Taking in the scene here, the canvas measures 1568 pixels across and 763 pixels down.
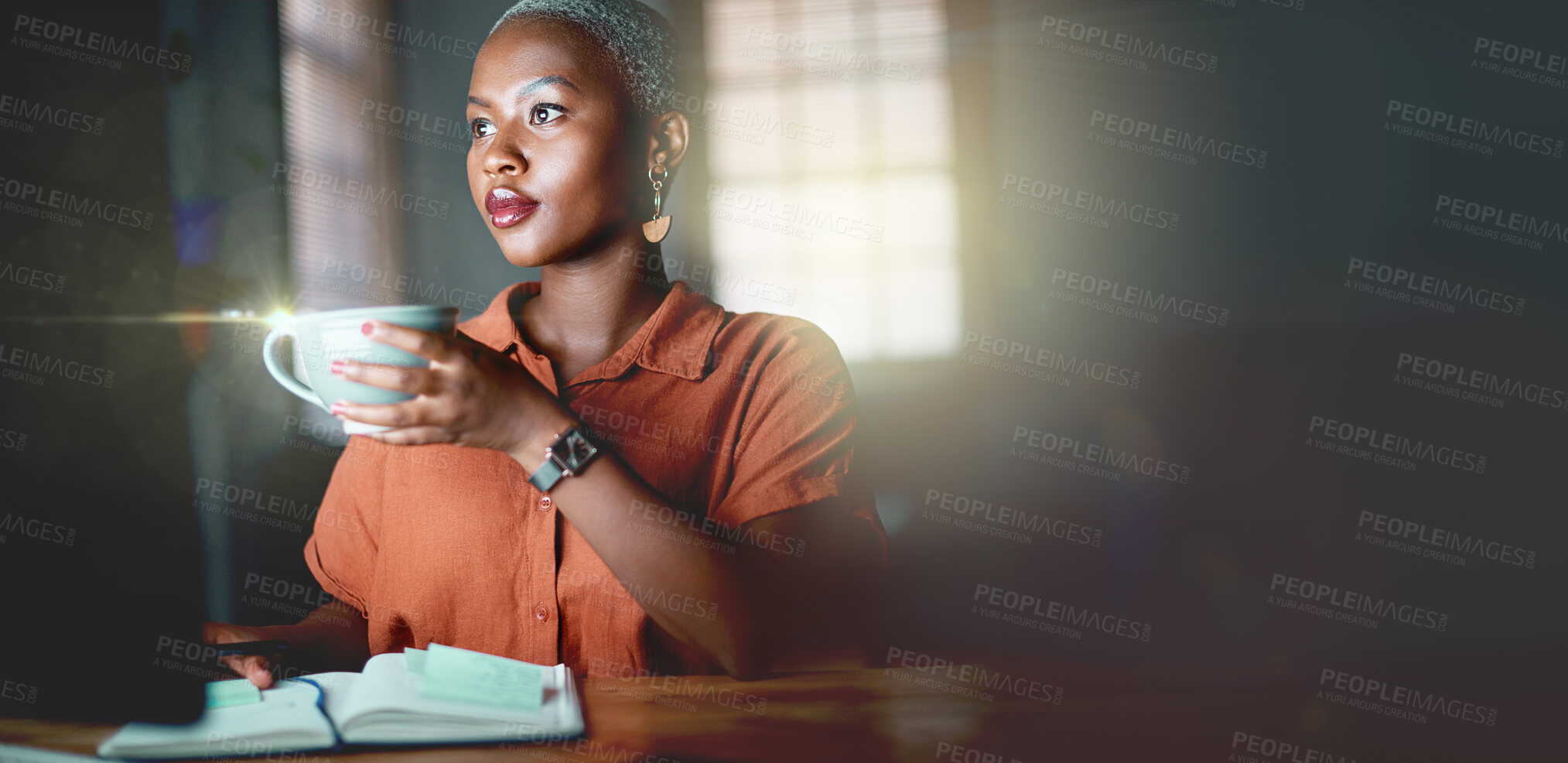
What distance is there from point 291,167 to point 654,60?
771 millimetres

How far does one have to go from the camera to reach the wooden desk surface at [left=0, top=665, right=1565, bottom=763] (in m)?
0.76

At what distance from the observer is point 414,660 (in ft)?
2.89

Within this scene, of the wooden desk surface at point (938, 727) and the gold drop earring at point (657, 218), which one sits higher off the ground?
the gold drop earring at point (657, 218)

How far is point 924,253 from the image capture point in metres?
2.33

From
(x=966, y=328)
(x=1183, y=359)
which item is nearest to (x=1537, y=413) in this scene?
(x=1183, y=359)

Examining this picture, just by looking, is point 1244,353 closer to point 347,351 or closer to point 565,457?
point 565,457

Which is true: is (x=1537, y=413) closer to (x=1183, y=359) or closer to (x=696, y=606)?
(x=1183, y=359)

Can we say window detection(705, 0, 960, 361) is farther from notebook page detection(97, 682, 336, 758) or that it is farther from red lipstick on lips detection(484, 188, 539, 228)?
notebook page detection(97, 682, 336, 758)

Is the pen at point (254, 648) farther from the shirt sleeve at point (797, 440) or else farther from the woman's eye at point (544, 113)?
the woman's eye at point (544, 113)

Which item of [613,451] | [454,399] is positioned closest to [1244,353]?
[613,451]

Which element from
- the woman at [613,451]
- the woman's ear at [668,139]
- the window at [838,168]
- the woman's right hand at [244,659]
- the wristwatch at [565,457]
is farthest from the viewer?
the window at [838,168]

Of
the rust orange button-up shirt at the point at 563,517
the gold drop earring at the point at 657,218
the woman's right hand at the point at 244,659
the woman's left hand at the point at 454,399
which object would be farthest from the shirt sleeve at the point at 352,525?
the gold drop earring at the point at 657,218

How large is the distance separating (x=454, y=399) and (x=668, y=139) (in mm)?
552

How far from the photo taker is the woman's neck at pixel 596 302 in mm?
1230
